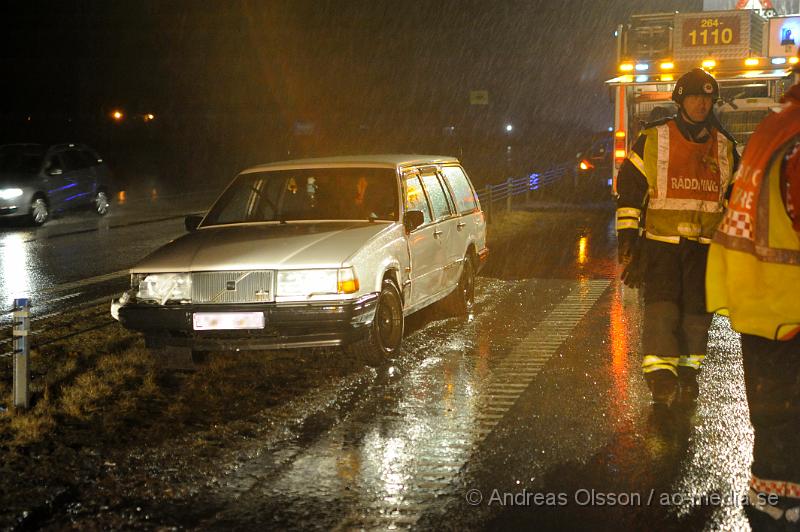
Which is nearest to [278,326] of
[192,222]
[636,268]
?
[192,222]

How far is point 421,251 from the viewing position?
8.68m

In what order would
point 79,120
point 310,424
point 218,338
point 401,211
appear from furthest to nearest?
point 79,120
point 401,211
point 218,338
point 310,424

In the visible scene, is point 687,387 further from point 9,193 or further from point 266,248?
point 9,193

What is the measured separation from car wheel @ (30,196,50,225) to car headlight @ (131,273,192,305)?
14.1 m

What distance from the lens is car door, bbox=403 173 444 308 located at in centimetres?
848

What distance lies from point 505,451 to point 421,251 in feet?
11.1

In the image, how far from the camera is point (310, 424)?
6.14 meters

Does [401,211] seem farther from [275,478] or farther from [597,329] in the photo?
[275,478]

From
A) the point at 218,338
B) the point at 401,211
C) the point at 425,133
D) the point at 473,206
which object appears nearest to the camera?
the point at 218,338

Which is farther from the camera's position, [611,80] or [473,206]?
[611,80]

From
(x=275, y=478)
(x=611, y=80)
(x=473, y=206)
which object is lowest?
(x=275, y=478)

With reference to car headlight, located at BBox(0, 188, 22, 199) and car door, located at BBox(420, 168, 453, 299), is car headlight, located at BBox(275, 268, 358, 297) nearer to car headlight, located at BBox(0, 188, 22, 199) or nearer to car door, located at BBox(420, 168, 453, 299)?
car door, located at BBox(420, 168, 453, 299)

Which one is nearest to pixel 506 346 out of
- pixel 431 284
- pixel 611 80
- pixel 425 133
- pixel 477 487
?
pixel 431 284

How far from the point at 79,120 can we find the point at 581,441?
45946 millimetres
